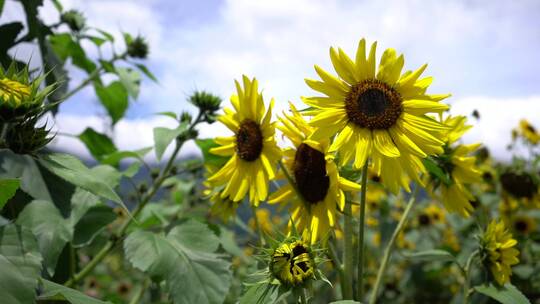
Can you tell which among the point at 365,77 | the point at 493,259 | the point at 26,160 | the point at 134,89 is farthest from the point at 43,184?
the point at 493,259

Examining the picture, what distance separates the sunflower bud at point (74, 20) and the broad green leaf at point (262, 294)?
1.83 meters

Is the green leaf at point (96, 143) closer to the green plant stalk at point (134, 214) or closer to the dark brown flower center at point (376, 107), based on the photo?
the green plant stalk at point (134, 214)

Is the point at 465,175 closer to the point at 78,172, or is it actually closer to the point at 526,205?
the point at 78,172

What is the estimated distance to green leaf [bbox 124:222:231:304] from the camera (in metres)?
1.22

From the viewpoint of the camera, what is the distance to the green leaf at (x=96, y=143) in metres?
1.88

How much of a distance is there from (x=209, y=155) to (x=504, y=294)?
94 cm

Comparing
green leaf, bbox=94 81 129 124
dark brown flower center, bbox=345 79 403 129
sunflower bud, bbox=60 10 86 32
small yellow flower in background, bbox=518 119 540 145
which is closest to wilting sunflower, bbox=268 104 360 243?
dark brown flower center, bbox=345 79 403 129

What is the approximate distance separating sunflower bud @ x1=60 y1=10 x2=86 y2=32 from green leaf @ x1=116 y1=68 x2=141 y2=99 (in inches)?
13.0

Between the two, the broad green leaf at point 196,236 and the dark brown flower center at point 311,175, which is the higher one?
the dark brown flower center at point 311,175

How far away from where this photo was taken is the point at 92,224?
1533mm

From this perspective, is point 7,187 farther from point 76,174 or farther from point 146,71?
point 146,71

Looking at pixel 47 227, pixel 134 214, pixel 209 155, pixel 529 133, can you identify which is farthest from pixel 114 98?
pixel 529 133

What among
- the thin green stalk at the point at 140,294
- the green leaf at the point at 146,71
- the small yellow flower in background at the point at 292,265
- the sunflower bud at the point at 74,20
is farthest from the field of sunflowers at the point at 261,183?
the sunflower bud at the point at 74,20

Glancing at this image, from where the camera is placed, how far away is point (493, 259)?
1.41m
